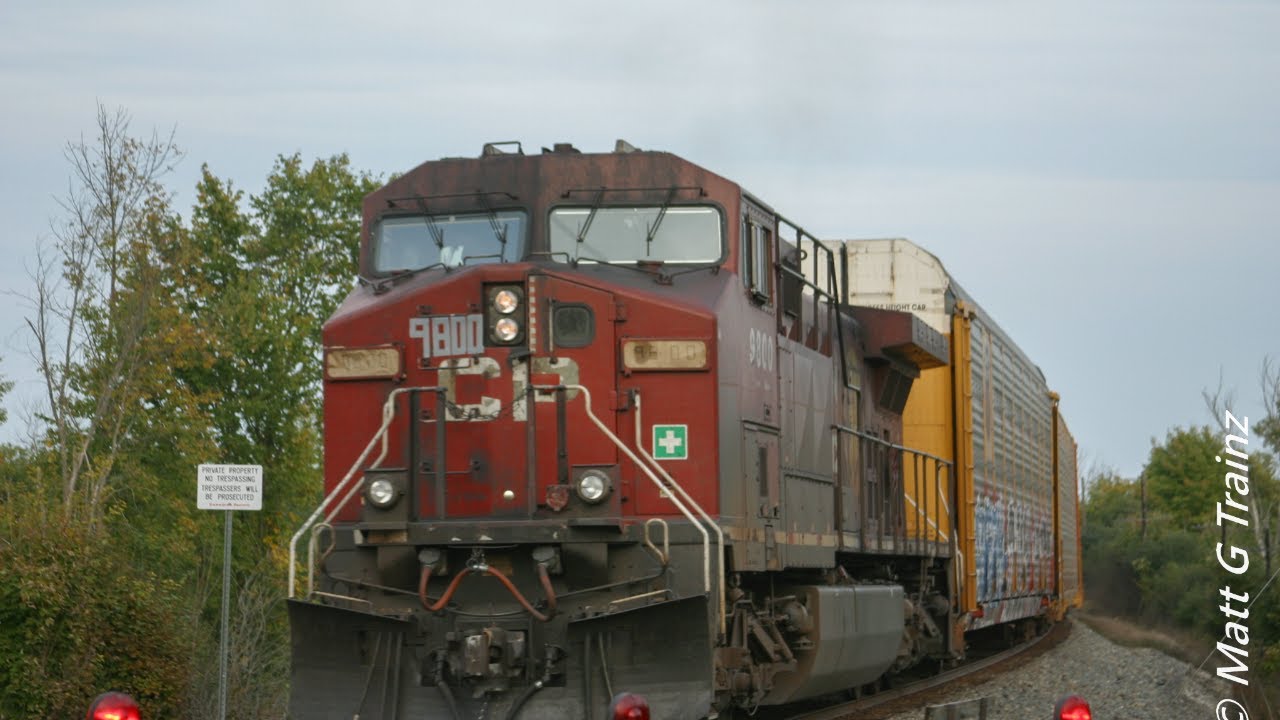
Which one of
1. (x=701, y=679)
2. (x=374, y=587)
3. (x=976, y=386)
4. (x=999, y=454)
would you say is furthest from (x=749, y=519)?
(x=999, y=454)

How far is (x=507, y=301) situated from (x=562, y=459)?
103cm

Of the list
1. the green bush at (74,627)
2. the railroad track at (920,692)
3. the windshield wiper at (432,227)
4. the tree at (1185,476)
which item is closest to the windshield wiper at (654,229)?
the windshield wiper at (432,227)

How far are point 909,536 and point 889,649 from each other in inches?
99.6

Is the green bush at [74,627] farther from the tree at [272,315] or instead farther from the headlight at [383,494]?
the tree at [272,315]

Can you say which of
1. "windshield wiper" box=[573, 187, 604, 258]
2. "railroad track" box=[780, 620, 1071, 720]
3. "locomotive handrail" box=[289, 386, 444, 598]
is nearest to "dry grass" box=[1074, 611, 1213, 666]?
"railroad track" box=[780, 620, 1071, 720]

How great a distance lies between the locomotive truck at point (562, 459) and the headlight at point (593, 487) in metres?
0.01

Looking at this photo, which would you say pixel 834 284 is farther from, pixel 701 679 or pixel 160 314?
pixel 160 314

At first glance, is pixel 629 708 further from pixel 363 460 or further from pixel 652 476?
pixel 363 460

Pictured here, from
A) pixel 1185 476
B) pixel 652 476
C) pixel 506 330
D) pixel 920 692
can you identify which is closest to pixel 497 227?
pixel 506 330

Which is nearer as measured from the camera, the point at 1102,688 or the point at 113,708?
the point at 113,708

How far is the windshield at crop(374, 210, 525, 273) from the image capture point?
32.4 feet

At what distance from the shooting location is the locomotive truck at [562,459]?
9.02 meters

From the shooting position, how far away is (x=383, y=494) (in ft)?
30.5

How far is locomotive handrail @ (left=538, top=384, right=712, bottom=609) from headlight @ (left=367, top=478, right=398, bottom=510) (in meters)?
1.09
